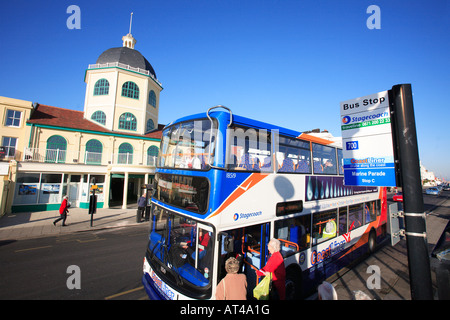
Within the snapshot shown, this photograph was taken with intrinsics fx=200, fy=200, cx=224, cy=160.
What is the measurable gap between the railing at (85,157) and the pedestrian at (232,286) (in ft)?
62.6

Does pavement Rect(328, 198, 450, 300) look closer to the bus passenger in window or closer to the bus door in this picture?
the bus door

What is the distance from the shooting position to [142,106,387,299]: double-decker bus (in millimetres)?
3766

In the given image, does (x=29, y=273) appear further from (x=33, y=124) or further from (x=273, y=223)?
(x=33, y=124)

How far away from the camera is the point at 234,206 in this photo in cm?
392

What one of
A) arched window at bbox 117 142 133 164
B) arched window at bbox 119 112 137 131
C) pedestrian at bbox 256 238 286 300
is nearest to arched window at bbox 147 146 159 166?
arched window at bbox 117 142 133 164

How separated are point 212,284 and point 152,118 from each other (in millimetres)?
24376

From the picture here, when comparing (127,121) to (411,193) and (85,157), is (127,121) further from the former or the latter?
(411,193)

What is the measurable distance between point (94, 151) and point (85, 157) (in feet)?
3.39

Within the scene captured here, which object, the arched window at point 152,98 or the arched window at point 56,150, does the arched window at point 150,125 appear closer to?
the arched window at point 152,98

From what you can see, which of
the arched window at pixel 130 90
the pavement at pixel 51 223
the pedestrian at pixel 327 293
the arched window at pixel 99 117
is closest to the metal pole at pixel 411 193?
the pedestrian at pixel 327 293

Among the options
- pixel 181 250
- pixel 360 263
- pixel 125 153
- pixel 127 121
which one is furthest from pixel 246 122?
pixel 127 121

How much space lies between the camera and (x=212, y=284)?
342 centimetres

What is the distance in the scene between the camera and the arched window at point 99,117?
21609 millimetres
